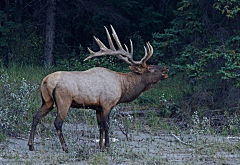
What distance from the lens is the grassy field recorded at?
19.1 feet

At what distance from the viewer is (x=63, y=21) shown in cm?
1861

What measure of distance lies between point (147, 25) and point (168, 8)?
1383 mm

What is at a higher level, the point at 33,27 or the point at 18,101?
the point at 33,27

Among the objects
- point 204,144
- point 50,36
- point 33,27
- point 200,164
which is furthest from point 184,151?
point 33,27

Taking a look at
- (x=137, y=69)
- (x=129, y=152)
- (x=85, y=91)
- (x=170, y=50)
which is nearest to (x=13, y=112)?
(x=85, y=91)

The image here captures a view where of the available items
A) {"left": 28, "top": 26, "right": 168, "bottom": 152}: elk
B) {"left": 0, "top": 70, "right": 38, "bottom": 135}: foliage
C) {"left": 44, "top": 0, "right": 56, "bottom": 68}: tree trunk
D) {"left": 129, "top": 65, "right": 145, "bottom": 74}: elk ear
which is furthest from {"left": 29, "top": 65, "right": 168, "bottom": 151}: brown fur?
{"left": 44, "top": 0, "right": 56, "bottom": 68}: tree trunk

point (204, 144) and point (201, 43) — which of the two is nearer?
point (204, 144)

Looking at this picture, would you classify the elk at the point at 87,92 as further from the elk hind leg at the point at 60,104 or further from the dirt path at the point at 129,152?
the dirt path at the point at 129,152

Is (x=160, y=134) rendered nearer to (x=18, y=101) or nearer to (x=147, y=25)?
(x=18, y=101)

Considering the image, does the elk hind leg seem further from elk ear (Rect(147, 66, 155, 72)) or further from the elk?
elk ear (Rect(147, 66, 155, 72))

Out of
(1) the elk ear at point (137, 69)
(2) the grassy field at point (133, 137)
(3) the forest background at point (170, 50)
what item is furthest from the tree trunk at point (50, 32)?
(1) the elk ear at point (137, 69)

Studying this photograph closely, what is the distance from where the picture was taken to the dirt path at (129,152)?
5.68m

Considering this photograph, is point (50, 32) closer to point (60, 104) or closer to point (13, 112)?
point (13, 112)

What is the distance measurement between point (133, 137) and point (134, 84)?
121 cm
